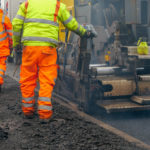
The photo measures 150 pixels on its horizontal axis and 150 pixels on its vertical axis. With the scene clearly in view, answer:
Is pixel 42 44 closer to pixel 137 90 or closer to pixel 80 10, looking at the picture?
pixel 137 90

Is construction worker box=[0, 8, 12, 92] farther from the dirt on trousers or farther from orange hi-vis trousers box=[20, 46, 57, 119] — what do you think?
orange hi-vis trousers box=[20, 46, 57, 119]

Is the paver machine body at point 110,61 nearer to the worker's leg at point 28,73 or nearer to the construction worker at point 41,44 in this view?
the construction worker at point 41,44

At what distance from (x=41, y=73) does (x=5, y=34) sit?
2.49 meters

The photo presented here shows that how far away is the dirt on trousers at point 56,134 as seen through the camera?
351 cm

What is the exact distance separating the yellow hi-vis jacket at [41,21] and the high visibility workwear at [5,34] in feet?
6.69

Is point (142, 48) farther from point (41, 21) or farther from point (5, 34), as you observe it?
point (5, 34)

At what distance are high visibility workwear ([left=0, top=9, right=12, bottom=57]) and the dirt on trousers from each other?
185 centimetres

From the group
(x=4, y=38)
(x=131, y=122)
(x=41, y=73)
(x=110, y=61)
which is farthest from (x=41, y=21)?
(x=4, y=38)

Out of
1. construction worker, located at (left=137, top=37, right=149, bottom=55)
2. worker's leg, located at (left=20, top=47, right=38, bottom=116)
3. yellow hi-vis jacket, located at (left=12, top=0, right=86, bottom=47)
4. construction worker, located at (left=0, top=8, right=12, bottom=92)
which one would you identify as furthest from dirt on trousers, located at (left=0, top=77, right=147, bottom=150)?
construction worker, located at (left=0, top=8, right=12, bottom=92)

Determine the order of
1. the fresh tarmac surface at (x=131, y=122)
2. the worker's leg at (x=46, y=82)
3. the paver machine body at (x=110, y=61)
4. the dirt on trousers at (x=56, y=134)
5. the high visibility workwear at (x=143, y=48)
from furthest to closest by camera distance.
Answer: the high visibility workwear at (x=143, y=48)
the paver machine body at (x=110, y=61)
the fresh tarmac surface at (x=131, y=122)
the worker's leg at (x=46, y=82)
the dirt on trousers at (x=56, y=134)

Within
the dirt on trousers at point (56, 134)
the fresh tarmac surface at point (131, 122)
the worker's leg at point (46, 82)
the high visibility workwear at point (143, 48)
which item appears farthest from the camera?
the high visibility workwear at point (143, 48)

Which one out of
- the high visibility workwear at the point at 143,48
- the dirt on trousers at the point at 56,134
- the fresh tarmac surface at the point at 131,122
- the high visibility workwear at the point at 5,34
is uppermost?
the high visibility workwear at the point at 5,34

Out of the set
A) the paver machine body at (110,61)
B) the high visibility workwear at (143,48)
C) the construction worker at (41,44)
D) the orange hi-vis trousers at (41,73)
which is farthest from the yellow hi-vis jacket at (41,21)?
the high visibility workwear at (143,48)

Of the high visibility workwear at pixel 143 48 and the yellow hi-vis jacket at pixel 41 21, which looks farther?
the high visibility workwear at pixel 143 48
